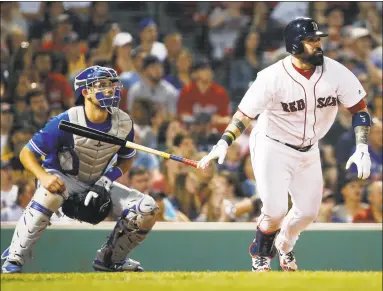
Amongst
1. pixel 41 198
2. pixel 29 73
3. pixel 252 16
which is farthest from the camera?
pixel 252 16

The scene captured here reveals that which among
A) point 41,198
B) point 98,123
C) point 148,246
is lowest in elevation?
point 148,246

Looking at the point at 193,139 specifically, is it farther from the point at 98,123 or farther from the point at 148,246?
the point at 98,123

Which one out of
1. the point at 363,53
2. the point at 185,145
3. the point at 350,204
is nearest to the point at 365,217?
the point at 350,204

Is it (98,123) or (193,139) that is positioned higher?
(98,123)

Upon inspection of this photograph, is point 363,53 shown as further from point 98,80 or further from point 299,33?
point 98,80

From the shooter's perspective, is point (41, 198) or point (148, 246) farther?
point (148, 246)

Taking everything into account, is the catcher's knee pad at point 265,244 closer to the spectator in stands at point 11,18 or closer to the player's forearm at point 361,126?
the player's forearm at point 361,126

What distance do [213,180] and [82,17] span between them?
3064mm

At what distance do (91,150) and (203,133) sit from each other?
420cm

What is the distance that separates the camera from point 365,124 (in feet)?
27.9

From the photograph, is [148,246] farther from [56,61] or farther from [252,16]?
[252,16]

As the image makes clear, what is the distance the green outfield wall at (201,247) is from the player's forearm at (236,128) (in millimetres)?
2576

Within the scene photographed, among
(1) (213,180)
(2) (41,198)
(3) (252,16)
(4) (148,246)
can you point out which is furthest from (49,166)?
(3) (252,16)

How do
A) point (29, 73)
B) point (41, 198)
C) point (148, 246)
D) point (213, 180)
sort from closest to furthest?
point (41, 198)
point (148, 246)
point (213, 180)
point (29, 73)
